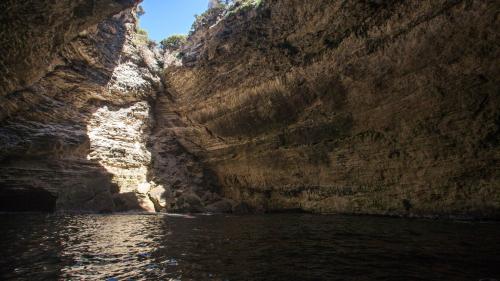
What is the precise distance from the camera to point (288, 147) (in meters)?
17.5

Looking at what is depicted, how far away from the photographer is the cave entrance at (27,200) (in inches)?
695

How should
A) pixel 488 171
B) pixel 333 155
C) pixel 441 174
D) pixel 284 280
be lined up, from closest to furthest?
1. pixel 284 280
2. pixel 488 171
3. pixel 441 174
4. pixel 333 155

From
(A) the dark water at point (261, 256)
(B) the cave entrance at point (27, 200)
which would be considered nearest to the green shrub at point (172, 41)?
(B) the cave entrance at point (27, 200)

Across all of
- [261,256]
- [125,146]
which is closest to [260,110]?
[125,146]

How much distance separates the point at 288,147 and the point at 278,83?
13.6ft

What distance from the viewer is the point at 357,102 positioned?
1391cm

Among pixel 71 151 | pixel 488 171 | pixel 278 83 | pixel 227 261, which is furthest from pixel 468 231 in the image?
pixel 71 151

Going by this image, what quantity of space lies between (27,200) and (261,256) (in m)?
19.4

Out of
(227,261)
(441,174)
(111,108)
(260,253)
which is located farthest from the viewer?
(111,108)

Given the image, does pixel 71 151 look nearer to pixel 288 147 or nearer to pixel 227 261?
pixel 288 147

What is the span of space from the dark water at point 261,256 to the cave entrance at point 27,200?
40.3ft

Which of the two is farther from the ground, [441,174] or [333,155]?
[333,155]

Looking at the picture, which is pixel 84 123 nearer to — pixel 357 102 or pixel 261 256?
pixel 357 102

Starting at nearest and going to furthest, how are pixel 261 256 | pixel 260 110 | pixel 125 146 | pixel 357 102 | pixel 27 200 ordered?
pixel 261 256
pixel 357 102
pixel 260 110
pixel 27 200
pixel 125 146
